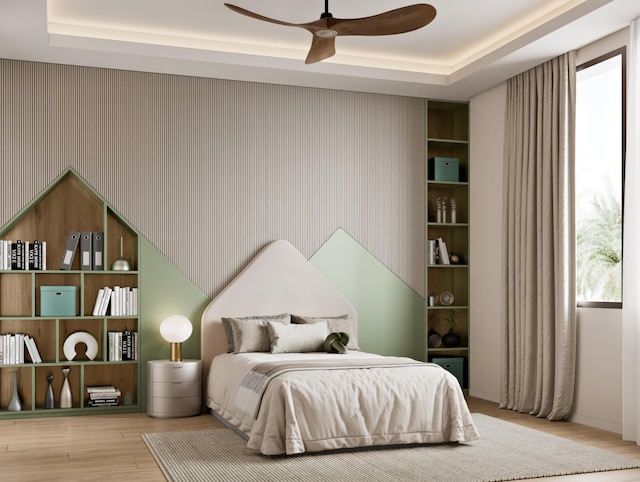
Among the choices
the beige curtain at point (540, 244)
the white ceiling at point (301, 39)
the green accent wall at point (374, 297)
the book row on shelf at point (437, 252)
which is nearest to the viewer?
the white ceiling at point (301, 39)

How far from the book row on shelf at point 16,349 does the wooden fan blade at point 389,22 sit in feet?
11.2

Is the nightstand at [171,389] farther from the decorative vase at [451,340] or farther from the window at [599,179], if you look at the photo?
the window at [599,179]

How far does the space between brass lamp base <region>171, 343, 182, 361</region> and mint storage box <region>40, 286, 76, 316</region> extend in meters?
0.83

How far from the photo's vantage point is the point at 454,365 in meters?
6.98

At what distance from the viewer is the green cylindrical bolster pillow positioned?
581cm

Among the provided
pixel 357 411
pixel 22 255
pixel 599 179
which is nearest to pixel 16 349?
pixel 22 255

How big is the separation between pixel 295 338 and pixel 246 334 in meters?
0.40

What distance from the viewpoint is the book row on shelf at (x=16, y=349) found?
5.74m

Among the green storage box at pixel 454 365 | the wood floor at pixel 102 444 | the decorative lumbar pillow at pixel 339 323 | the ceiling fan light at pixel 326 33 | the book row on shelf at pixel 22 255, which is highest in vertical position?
the ceiling fan light at pixel 326 33

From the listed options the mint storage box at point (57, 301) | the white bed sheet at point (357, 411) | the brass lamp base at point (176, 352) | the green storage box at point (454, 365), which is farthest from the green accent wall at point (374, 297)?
the mint storage box at point (57, 301)

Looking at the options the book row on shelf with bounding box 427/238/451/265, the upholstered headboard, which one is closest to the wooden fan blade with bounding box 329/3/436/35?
the upholstered headboard

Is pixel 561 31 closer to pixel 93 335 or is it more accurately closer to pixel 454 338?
pixel 454 338

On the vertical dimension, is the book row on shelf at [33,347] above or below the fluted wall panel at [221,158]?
below

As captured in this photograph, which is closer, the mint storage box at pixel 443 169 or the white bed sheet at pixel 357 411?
the white bed sheet at pixel 357 411
